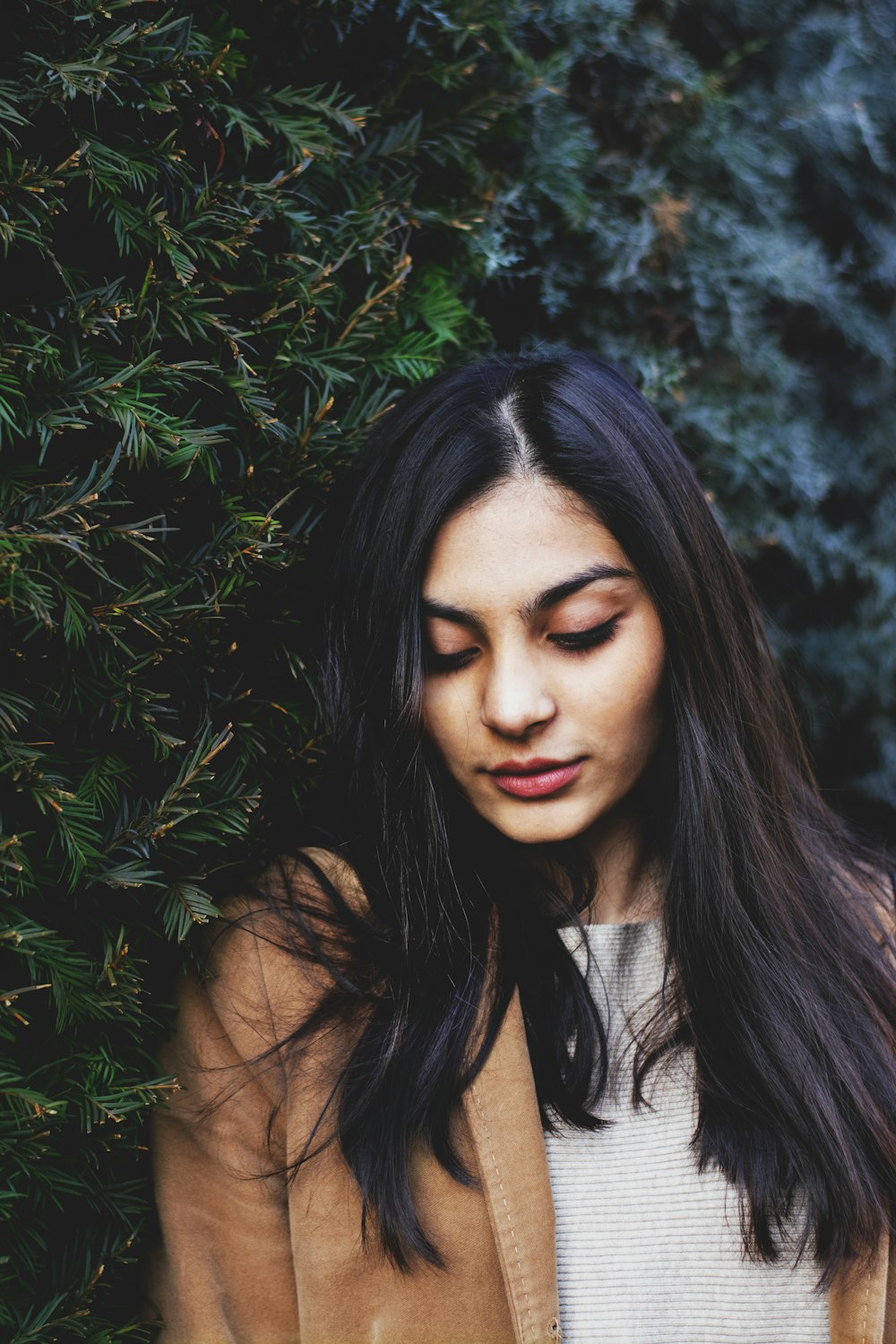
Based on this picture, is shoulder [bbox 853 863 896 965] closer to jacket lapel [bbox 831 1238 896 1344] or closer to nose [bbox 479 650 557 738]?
jacket lapel [bbox 831 1238 896 1344]

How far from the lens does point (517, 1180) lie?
193cm

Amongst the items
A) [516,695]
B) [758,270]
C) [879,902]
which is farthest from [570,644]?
[758,270]

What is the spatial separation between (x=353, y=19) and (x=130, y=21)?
0.63 m

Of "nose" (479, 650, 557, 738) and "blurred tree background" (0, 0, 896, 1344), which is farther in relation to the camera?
"nose" (479, 650, 557, 738)

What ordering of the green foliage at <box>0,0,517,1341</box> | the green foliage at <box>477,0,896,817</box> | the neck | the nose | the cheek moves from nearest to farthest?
the green foliage at <box>0,0,517,1341</box>, the nose, the cheek, the neck, the green foliage at <box>477,0,896,817</box>

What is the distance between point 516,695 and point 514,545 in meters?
0.25

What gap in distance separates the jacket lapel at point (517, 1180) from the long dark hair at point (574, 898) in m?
0.05

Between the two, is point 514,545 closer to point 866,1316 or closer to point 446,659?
point 446,659

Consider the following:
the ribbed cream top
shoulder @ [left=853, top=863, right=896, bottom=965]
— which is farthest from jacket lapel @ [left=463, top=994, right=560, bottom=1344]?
shoulder @ [left=853, top=863, right=896, bottom=965]

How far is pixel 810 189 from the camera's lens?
11.2ft

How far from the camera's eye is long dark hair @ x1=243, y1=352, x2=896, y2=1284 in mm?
1945

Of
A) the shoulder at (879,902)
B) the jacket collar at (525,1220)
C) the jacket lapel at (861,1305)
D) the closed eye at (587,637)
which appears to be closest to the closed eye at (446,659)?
the closed eye at (587,637)

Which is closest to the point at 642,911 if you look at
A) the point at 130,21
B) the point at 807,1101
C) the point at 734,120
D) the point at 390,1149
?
the point at 807,1101

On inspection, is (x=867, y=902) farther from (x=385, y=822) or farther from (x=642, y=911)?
(x=385, y=822)
